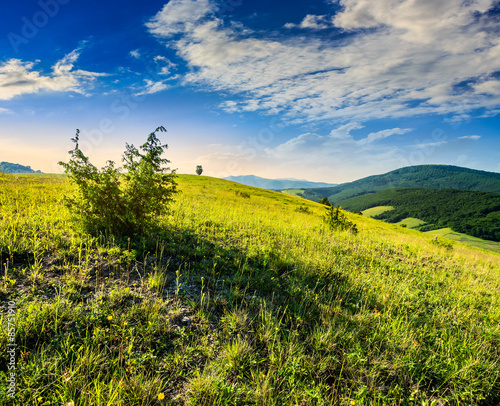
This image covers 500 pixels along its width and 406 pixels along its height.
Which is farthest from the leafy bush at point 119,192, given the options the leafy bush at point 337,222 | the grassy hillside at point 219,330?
the leafy bush at point 337,222

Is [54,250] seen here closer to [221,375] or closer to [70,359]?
[70,359]

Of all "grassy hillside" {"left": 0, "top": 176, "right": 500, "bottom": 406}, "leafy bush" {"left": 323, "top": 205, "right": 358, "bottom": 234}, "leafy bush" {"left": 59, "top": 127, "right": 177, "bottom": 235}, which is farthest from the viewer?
"leafy bush" {"left": 323, "top": 205, "right": 358, "bottom": 234}

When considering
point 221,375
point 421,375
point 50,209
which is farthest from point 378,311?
point 50,209

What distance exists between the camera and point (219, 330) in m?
4.14

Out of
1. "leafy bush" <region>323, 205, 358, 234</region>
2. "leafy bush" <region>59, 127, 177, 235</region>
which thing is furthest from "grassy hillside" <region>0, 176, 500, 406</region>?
"leafy bush" <region>323, 205, 358, 234</region>

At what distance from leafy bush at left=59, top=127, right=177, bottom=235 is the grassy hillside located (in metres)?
0.60

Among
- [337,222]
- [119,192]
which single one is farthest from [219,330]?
[337,222]

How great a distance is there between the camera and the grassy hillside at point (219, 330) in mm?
3061

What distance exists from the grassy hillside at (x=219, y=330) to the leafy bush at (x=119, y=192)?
0.60m

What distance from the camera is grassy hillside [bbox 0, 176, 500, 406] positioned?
306cm

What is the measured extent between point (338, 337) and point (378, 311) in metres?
1.74

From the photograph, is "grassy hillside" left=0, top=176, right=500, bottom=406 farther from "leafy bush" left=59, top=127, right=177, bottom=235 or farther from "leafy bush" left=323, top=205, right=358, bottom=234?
"leafy bush" left=323, top=205, right=358, bottom=234

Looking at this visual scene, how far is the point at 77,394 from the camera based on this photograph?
9.27 feet

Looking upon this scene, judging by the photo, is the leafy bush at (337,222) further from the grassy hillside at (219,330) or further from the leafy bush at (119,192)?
the leafy bush at (119,192)
